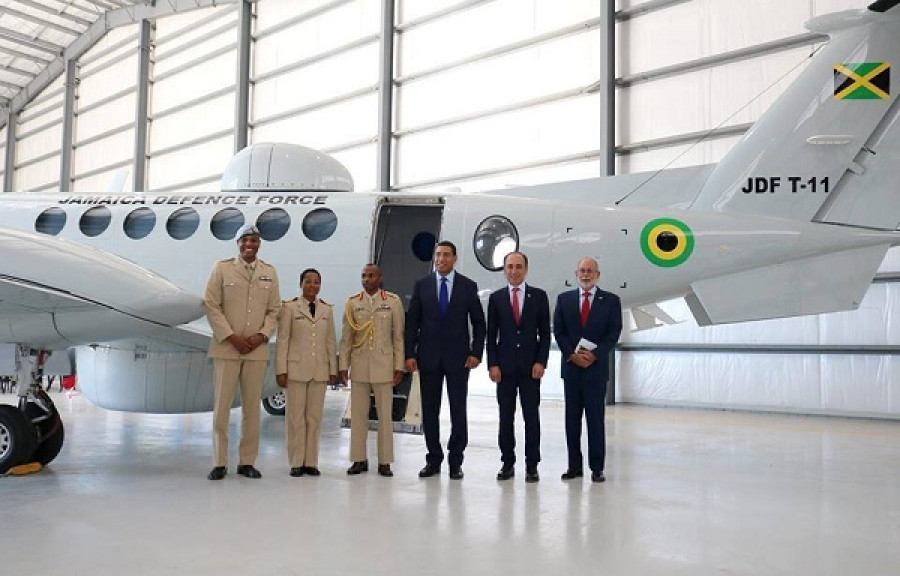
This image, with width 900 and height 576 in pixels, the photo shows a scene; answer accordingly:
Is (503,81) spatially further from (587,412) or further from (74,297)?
(74,297)

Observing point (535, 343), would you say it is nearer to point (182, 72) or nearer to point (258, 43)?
point (258, 43)

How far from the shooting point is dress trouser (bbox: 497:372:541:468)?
6.20 metres

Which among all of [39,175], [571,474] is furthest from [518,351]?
[39,175]

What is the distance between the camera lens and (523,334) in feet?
20.4

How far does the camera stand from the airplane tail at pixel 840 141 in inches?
319

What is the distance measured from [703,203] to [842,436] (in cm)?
407

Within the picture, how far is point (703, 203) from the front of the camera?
8.70 meters

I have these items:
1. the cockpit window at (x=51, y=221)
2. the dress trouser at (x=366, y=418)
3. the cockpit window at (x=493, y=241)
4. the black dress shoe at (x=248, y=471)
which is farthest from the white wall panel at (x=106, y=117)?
the dress trouser at (x=366, y=418)

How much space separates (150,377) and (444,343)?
328cm

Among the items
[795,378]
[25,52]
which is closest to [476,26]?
[795,378]

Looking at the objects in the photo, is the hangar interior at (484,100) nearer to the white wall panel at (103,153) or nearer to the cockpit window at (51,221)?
the white wall panel at (103,153)

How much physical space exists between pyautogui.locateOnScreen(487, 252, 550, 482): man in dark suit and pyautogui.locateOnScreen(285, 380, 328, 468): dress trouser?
1.53m

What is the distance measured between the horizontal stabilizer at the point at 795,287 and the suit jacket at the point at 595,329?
2383 millimetres

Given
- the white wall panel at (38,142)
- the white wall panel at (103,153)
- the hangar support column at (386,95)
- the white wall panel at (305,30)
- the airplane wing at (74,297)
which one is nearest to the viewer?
the airplane wing at (74,297)
